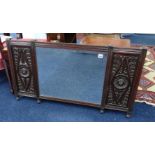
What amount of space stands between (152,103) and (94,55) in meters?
0.87

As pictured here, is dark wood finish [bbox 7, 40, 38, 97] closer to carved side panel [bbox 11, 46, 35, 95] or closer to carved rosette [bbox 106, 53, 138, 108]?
carved side panel [bbox 11, 46, 35, 95]

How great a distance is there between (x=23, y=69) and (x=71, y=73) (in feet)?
1.56

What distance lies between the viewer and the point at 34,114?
6.41ft

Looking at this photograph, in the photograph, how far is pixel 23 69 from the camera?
1.94 meters

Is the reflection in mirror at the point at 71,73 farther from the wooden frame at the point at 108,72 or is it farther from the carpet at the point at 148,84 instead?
the carpet at the point at 148,84

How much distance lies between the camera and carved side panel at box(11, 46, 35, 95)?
6.05 feet

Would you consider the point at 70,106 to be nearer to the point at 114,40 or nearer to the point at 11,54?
the point at 11,54

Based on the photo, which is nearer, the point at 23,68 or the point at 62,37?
the point at 23,68

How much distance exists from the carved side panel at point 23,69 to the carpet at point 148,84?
1.15 meters

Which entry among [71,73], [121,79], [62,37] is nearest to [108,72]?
[121,79]

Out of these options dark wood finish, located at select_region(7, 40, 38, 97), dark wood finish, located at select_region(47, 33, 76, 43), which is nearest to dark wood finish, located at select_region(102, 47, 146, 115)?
dark wood finish, located at select_region(7, 40, 38, 97)

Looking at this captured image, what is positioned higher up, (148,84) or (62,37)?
(62,37)

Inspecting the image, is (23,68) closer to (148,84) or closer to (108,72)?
(108,72)

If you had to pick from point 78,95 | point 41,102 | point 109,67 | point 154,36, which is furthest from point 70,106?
point 154,36
